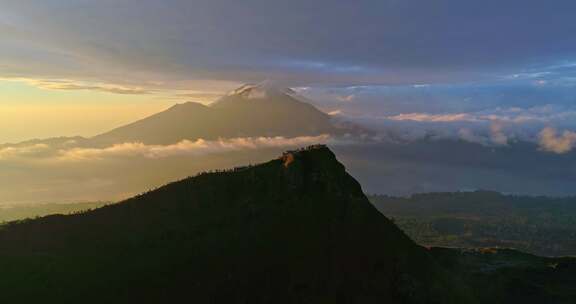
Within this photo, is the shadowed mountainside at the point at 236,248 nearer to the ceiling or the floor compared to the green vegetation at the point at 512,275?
nearer to the ceiling

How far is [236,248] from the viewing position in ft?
105

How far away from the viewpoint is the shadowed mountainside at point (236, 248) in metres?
28.3

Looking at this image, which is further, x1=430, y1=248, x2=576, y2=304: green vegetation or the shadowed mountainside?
x1=430, y1=248, x2=576, y2=304: green vegetation

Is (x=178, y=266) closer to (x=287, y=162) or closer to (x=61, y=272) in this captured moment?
(x=61, y=272)

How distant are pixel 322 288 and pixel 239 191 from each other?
11.5 m

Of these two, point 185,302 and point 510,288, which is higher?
point 185,302

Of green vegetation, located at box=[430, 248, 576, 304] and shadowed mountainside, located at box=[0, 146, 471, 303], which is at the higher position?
shadowed mountainside, located at box=[0, 146, 471, 303]

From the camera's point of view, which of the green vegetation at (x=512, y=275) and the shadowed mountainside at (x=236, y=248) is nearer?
the shadowed mountainside at (x=236, y=248)

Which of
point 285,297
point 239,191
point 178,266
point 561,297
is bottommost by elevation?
point 561,297

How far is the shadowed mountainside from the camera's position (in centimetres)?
2828

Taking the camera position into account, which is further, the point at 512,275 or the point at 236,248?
the point at 512,275

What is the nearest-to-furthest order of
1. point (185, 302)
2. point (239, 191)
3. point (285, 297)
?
point (185, 302)
point (285, 297)
point (239, 191)

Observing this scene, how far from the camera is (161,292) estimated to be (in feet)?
90.2

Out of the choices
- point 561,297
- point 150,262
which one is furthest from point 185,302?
point 561,297
